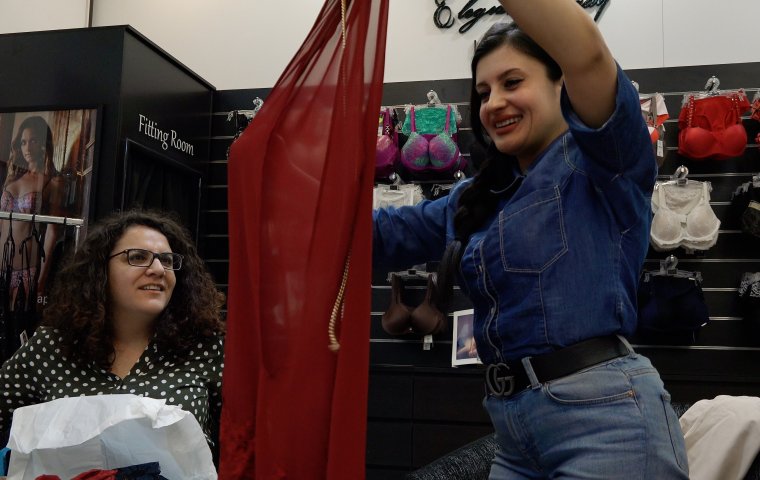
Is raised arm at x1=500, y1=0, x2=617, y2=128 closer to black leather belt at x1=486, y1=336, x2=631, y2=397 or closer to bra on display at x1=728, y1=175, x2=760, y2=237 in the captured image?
black leather belt at x1=486, y1=336, x2=631, y2=397

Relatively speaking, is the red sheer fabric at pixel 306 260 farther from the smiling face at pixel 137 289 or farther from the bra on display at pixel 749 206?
the bra on display at pixel 749 206

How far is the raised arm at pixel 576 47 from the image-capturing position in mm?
1018

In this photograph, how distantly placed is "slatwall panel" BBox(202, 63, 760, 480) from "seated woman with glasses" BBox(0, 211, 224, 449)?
191 cm

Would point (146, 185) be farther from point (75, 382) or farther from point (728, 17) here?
point (728, 17)

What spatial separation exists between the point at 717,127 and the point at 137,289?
11.3 feet

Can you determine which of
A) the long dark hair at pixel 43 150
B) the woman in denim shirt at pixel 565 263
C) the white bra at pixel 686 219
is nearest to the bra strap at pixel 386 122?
the white bra at pixel 686 219

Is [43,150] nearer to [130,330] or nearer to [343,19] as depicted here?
[130,330]

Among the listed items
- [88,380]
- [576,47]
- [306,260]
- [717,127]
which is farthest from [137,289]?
[717,127]

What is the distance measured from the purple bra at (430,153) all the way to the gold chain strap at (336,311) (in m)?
3.25

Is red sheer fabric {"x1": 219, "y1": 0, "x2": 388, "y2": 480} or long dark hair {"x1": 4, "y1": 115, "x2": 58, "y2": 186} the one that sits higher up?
long dark hair {"x1": 4, "y1": 115, "x2": 58, "y2": 186}

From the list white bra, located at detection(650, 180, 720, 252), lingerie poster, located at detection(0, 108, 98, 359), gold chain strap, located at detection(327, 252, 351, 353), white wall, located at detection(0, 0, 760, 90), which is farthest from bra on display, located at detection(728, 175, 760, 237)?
lingerie poster, located at detection(0, 108, 98, 359)

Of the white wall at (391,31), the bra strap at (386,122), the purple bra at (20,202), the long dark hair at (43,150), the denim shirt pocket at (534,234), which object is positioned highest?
the white wall at (391,31)

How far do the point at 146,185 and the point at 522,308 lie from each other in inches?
147

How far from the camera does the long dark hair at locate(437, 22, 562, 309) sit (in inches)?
49.6
